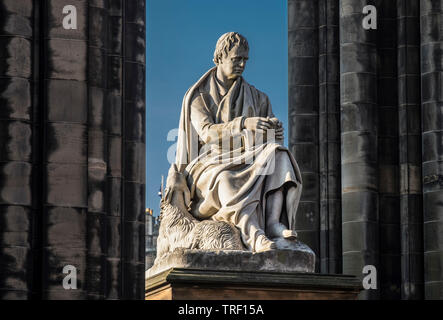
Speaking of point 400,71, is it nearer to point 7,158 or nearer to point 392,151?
point 392,151

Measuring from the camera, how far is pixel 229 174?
2162 cm

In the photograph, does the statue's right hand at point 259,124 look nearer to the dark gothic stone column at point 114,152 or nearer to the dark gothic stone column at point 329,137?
the dark gothic stone column at point 114,152

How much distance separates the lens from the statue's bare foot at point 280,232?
21.2 meters

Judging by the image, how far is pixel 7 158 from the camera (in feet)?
71.1

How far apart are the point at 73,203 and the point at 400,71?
5857 millimetres

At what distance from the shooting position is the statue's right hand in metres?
21.8

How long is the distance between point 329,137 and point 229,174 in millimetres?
4638

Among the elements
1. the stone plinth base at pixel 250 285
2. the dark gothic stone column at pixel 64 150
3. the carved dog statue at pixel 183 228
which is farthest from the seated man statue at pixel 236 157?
the dark gothic stone column at pixel 64 150

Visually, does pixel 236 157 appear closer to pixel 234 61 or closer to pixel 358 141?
pixel 234 61

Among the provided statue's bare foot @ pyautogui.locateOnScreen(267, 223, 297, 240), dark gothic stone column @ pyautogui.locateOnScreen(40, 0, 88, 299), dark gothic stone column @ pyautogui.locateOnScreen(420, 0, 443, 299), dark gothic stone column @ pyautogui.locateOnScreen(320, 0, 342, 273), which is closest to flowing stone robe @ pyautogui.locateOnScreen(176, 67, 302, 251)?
statue's bare foot @ pyautogui.locateOnScreen(267, 223, 297, 240)

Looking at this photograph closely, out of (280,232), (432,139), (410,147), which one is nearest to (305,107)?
(410,147)

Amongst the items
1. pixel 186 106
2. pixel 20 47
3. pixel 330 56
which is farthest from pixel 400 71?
pixel 20 47

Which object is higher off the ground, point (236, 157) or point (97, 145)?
point (97, 145)
